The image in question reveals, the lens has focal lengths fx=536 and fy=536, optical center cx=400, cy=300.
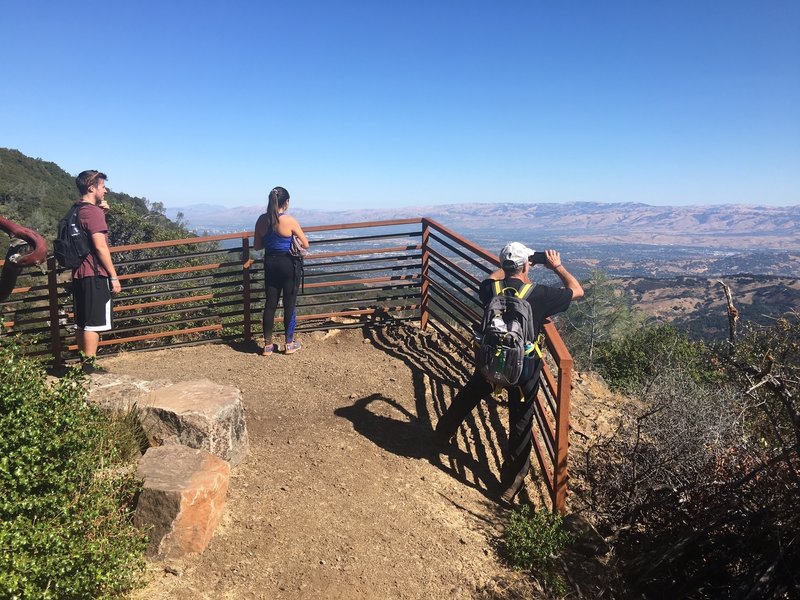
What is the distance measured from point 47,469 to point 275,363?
3.81m

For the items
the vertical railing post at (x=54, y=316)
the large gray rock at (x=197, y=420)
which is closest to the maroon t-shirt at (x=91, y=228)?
the vertical railing post at (x=54, y=316)

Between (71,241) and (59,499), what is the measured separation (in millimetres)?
2971

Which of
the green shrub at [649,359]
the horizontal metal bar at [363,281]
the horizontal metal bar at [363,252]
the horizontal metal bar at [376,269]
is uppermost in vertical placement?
the horizontal metal bar at [363,252]

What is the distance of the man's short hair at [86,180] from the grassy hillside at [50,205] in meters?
16.3

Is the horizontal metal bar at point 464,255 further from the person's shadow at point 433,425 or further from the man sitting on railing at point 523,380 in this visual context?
the person's shadow at point 433,425

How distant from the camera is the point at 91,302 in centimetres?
488

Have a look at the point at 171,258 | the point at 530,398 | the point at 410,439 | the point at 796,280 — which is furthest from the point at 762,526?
the point at 796,280

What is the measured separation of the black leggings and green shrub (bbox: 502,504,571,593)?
11.8ft

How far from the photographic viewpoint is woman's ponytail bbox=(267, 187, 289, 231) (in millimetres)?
5879

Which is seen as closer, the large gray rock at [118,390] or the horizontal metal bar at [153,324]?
the large gray rock at [118,390]

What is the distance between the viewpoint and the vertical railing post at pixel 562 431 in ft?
12.6

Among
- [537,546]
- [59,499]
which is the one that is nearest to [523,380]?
[537,546]

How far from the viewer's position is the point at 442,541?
364 cm

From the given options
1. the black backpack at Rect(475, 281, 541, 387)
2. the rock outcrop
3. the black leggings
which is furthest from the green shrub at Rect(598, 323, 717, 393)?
the rock outcrop
